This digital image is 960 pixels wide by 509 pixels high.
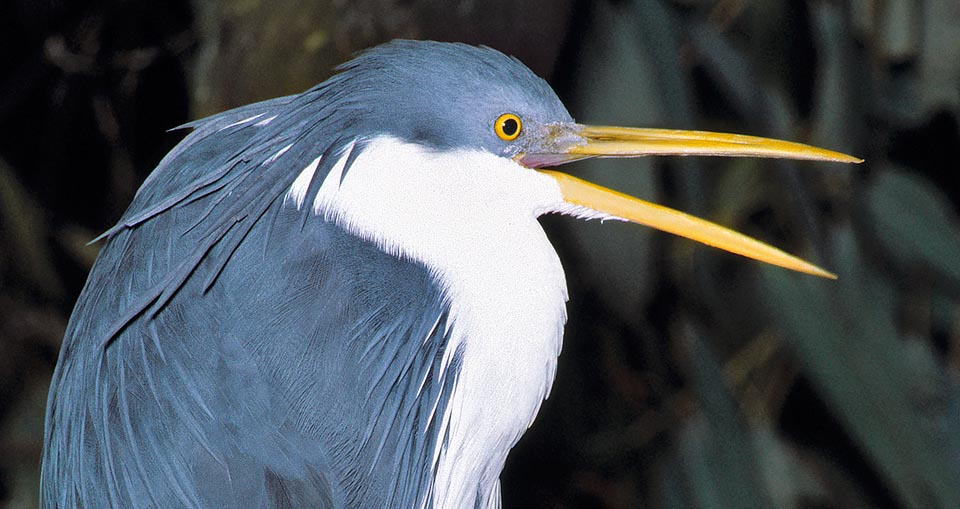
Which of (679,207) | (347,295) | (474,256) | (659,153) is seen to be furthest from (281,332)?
(679,207)

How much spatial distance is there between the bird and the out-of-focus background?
32 centimetres

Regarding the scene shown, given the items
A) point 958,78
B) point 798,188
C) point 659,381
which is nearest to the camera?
point 798,188

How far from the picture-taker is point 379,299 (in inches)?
36.1

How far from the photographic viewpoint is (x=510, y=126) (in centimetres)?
97

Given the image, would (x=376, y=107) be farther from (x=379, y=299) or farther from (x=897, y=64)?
(x=897, y=64)

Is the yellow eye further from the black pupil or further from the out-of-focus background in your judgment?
the out-of-focus background

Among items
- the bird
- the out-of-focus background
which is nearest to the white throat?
the bird

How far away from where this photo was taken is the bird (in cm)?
89

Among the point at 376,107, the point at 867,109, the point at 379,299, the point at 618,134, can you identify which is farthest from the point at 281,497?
the point at 867,109

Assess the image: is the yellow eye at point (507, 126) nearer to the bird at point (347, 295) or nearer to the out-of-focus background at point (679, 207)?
the bird at point (347, 295)

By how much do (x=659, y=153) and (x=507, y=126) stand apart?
141mm

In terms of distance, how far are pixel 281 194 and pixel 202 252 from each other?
89mm

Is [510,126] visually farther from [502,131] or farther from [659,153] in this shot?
[659,153]

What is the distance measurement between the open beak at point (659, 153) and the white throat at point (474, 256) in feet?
0.09
